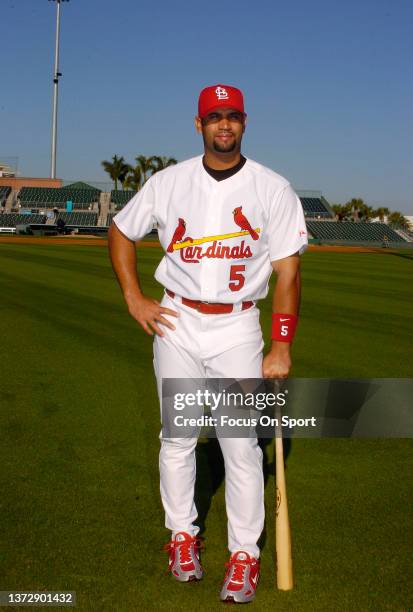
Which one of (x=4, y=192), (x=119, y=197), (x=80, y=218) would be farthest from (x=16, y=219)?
(x=119, y=197)

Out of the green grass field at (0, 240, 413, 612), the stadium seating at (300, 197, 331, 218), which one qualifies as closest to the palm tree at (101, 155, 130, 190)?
the stadium seating at (300, 197, 331, 218)

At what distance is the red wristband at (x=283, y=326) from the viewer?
138 inches

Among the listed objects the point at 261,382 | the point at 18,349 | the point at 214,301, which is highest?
the point at 214,301

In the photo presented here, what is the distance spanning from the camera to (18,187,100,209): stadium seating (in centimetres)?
7881

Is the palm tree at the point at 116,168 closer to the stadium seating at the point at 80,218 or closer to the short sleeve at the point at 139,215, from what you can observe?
the stadium seating at the point at 80,218

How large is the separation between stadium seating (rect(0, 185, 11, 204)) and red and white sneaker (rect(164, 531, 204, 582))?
81.2m

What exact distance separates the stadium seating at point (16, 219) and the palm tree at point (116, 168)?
18154 millimetres

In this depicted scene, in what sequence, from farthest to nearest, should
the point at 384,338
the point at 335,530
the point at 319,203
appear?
the point at 319,203 < the point at 384,338 < the point at 335,530

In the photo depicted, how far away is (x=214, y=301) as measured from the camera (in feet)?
11.4

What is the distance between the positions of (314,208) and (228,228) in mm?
78300

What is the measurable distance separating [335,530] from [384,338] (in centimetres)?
680

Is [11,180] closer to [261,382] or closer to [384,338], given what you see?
[384,338]

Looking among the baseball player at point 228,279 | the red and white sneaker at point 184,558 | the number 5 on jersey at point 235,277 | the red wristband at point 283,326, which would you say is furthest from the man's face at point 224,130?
the red and white sneaker at point 184,558

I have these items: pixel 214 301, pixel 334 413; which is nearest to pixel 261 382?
pixel 214 301
